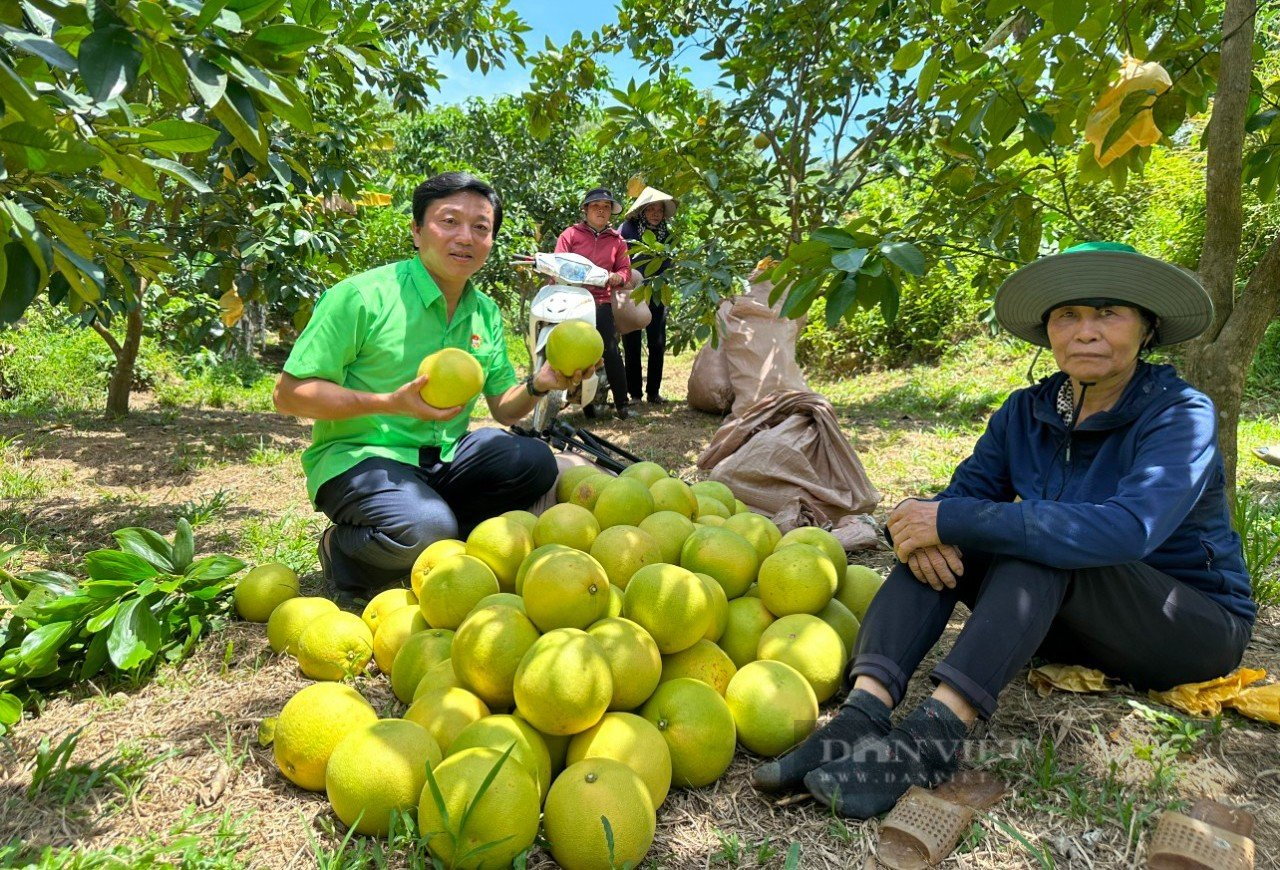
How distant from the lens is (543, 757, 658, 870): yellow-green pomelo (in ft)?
5.06

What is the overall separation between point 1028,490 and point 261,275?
382 cm

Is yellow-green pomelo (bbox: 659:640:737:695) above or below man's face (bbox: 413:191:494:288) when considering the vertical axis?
below

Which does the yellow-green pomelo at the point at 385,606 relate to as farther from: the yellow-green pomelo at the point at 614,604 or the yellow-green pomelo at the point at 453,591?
the yellow-green pomelo at the point at 614,604

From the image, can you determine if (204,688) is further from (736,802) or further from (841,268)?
(841,268)

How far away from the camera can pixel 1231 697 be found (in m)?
2.04

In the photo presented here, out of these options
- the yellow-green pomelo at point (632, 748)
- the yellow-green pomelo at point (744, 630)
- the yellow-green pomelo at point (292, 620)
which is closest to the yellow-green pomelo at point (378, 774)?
the yellow-green pomelo at point (632, 748)

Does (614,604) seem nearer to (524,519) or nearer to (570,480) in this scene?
(524,519)

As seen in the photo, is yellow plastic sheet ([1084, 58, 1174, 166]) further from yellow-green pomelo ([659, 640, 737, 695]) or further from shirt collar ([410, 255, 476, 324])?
shirt collar ([410, 255, 476, 324])

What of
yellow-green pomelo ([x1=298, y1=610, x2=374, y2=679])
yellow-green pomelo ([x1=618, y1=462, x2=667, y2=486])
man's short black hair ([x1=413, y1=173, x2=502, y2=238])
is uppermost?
man's short black hair ([x1=413, y1=173, x2=502, y2=238])

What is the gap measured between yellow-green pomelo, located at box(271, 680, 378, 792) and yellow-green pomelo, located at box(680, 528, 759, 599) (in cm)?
103

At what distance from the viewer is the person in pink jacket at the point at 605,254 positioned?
6457mm

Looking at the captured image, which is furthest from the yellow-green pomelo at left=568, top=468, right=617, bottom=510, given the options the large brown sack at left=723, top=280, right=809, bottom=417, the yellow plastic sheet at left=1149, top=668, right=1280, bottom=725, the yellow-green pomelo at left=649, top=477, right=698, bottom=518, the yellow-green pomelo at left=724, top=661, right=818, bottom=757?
the large brown sack at left=723, top=280, right=809, bottom=417

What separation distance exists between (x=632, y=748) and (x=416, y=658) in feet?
2.28

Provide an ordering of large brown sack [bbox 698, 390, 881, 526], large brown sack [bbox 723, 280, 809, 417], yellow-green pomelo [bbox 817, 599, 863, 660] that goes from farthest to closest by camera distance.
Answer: large brown sack [bbox 723, 280, 809, 417], large brown sack [bbox 698, 390, 881, 526], yellow-green pomelo [bbox 817, 599, 863, 660]
